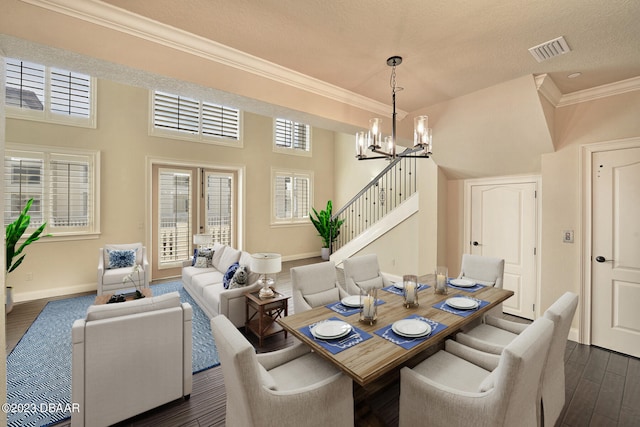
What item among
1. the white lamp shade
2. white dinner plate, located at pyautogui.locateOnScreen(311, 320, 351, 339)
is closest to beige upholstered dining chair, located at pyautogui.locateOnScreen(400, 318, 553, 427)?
white dinner plate, located at pyautogui.locateOnScreen(311, 320, 351, 339)

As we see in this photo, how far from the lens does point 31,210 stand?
4.21 m

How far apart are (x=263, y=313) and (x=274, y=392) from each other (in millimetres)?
1676

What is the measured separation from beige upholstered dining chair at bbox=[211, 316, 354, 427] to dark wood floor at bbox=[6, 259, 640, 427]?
47cm

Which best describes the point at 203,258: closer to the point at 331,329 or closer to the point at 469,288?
the point at 331,329

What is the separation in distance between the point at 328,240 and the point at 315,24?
5.71m

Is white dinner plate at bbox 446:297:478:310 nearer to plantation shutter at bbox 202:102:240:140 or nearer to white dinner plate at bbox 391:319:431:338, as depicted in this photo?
white dinner plate at bbox 391:319:431:338

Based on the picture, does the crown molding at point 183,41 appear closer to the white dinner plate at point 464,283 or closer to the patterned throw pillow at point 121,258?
the white dinner plate at point 464,283

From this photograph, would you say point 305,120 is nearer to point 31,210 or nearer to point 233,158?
point 233,158

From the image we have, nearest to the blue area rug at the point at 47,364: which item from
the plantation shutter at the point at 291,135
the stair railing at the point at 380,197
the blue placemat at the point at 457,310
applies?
the blue placemat at the point at 457,310

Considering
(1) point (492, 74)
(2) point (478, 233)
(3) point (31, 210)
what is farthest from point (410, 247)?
(3) point (31, 210)

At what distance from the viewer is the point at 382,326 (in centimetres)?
180

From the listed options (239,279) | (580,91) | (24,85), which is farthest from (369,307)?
(24,85)

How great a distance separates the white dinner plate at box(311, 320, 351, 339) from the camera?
5.33 ft

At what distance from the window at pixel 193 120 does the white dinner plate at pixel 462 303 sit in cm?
547
